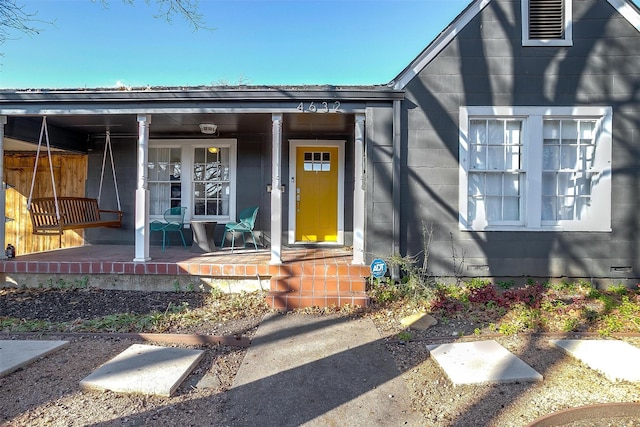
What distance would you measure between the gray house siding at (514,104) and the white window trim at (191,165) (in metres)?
3.48

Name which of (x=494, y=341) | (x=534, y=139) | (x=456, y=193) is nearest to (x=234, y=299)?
(x=494, y=341)

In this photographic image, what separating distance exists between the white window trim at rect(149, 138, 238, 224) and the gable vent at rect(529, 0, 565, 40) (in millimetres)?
5296

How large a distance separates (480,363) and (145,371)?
2.73m

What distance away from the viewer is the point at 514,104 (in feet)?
16.3

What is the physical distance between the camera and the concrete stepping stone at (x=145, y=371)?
251 centimetres

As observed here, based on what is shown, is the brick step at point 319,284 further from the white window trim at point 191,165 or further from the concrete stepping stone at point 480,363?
the white window trim at point 191,165

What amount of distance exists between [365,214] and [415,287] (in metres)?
1.22

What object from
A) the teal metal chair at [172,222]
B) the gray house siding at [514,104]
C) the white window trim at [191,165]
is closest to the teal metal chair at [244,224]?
the white window trim at [191,165]

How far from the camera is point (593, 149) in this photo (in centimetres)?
500

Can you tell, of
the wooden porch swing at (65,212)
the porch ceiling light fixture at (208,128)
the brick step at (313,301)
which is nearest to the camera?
the brick step at (313,301)

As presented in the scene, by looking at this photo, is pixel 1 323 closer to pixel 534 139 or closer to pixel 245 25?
pixel 534 139

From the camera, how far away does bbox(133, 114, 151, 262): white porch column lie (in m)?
5.07

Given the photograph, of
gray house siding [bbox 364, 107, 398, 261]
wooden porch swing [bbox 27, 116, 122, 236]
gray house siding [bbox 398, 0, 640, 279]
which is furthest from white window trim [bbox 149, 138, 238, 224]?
gray house siding [bbox 398, 0, 640, 279]

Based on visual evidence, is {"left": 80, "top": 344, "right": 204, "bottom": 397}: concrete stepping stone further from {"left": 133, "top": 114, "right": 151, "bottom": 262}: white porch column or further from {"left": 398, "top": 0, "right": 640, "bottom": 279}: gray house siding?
{"left": 398, "top": 0, "right": 640, "bottom": 279}: gray house siding
